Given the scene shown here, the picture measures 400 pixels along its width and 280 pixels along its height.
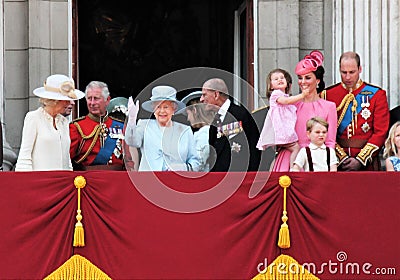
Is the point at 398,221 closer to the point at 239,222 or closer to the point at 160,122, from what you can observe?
the point at 239,222

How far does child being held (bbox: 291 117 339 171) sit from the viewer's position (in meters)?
11.9

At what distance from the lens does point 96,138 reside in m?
12.8

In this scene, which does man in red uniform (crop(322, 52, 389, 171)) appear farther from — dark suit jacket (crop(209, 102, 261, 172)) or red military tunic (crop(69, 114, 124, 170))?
red military tunic (crop(69, 114, 124, 170))

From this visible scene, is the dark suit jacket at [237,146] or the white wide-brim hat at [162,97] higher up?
the white wide-brim hat at [162,97]

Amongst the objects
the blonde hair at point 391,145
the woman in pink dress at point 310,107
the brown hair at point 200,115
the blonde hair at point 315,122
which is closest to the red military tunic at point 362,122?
the blonde hair at point 391,145

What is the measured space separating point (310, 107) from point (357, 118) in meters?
0.70

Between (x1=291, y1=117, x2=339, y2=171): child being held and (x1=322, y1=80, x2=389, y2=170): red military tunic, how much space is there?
1.84 feet

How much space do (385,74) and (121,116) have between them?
304 centimetres

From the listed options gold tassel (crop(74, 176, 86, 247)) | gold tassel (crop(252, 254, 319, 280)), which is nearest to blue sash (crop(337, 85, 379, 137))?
gold tassel (crop(252, 254, 319, 280))

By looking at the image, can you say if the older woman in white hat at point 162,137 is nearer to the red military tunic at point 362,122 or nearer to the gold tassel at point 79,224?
the gold tassel at point 79,224

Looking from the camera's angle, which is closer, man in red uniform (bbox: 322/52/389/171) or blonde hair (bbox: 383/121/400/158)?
blonde hair (bbox: 383/121/400/158)

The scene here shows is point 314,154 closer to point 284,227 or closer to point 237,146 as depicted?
point 237,146

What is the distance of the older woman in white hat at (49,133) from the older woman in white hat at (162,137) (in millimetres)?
610

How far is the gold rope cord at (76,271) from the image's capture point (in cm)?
1141
